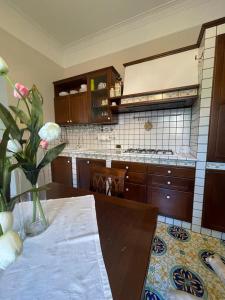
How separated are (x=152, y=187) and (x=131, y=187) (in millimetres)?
285

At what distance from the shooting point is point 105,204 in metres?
0.91

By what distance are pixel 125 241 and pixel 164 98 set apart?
167 centimetres

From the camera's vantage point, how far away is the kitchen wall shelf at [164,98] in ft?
5.51

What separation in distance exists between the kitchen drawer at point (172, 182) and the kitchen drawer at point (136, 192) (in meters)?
0.14

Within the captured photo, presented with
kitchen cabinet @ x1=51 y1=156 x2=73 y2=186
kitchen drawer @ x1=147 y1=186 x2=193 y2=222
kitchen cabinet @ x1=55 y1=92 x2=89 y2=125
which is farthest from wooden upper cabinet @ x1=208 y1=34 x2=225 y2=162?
kitchen cabinet @ x1=51 y1=156 x2=73 y2=186

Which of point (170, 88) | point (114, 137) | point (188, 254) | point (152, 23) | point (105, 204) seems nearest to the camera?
point (105, 204)

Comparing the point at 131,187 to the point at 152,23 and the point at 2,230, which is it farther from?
the point at 152,23

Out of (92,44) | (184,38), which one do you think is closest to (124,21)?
(92,44)

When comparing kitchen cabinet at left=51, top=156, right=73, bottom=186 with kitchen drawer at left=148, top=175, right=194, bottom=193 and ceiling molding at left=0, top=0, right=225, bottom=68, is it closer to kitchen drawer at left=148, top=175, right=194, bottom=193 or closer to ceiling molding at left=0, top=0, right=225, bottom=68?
kitchen drawer at left=148, top=175, right=194, bottom=193

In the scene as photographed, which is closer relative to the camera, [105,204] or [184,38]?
[105,204]

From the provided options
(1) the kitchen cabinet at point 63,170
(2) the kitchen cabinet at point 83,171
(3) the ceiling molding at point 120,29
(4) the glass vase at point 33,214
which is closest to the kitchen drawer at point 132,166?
(2) the kitchen cabinet at point 83,171

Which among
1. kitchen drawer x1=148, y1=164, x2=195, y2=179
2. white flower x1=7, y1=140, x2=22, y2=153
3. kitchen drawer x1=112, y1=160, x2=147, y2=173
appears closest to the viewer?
white flower x1=7, y1=140, x2=22, y2=153

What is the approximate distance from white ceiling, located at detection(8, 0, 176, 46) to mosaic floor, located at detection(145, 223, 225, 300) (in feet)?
9.61

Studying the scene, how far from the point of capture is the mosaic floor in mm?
1051
